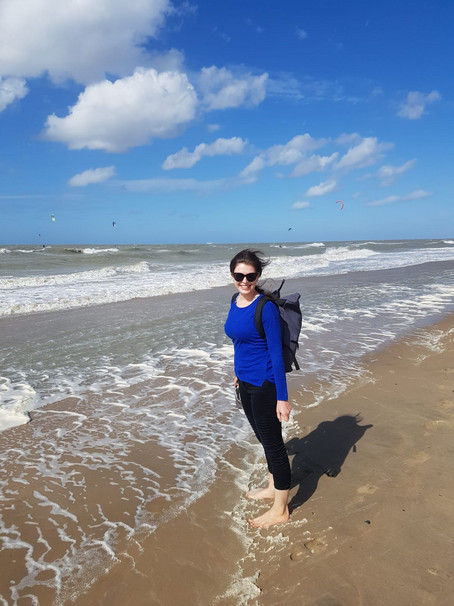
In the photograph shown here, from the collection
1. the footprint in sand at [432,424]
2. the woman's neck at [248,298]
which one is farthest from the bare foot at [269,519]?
the footprint in sand at [432,424]

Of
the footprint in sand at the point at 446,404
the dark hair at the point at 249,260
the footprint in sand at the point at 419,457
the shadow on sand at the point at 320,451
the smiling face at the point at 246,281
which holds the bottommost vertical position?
the shadow on sand at the point at 320,451

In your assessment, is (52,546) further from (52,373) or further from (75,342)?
(75,342)

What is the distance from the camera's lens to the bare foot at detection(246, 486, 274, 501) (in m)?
3.28


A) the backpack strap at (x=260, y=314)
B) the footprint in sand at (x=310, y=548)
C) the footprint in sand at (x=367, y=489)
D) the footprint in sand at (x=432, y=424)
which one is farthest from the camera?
the footprint in sand at (x=432, y=424)

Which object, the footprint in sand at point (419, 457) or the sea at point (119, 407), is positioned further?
the footprint in sand at point (419, 457)

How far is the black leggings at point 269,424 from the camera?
2.93 metres

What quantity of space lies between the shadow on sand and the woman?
377 mm

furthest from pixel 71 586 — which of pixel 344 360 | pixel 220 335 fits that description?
pixel 220 335

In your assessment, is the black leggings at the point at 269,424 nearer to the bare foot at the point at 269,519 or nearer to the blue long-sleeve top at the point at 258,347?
the blue long-sleeve top at the point at 258,347

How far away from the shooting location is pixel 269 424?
297cm

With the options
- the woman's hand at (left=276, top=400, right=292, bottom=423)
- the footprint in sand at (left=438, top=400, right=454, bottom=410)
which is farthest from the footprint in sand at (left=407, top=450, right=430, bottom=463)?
the woman's hand at (left=276, top=400, right=292, bottom=423)

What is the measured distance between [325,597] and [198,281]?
61.4 ft

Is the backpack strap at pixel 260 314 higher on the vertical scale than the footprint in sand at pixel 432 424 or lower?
higher

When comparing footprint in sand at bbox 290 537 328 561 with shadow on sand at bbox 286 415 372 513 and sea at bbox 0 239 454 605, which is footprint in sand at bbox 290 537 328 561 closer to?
shadow on sand at bbox 286 415 372 513
